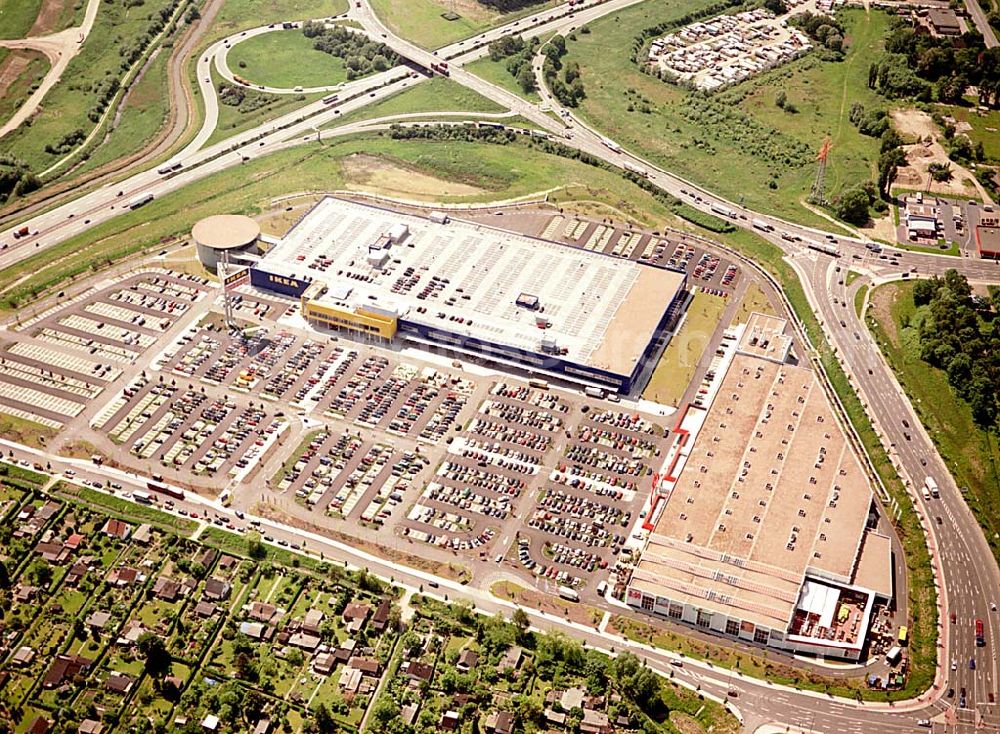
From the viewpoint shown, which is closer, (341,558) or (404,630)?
(404,630)

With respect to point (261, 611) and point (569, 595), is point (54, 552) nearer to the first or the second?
point (261, 611)

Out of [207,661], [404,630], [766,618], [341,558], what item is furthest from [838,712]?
[207,661]

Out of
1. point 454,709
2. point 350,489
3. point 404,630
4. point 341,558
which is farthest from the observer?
point 350,489

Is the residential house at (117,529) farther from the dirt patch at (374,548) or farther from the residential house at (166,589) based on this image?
the dirt patch at (374,548)

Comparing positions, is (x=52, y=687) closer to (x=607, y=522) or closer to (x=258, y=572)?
(x=258, y=572)

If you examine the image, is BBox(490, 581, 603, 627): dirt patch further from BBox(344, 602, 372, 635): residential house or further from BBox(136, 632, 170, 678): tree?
BBox(136, 632, 170, 678): tree

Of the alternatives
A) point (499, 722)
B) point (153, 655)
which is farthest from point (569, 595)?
point (153, 655)

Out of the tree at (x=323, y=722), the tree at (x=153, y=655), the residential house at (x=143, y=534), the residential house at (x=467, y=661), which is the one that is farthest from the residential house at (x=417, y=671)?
the residential house at (x=143, y=534)
